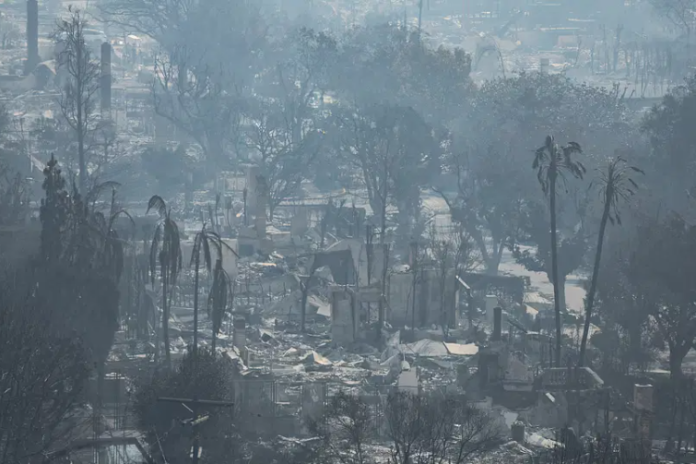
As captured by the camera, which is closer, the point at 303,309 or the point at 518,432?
the point at 518,432

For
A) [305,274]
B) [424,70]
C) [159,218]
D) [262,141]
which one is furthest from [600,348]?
[424,70]

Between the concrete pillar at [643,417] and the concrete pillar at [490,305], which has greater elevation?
the concrete pillar at [490,305]

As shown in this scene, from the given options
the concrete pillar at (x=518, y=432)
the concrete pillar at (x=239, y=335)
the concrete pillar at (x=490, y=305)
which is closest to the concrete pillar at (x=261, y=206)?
the concrete pillar at (x=490, y=305)

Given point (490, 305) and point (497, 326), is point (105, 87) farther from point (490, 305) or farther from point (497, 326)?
point (497, 326)

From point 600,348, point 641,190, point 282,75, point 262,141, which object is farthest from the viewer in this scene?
point 282,75

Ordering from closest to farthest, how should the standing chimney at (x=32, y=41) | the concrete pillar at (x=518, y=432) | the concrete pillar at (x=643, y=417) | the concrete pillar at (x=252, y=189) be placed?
the concrete pillar at (x=643, y=417)
the concrete pillar at (x=518, y=432)
the concrete pillar at (x=252, y=189)
the standing chimney at (x=32, y=41)

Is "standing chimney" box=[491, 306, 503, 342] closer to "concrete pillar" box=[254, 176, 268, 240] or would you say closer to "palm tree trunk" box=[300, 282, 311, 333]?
"palm tree trunk" box=[300, 282, 311, 333]

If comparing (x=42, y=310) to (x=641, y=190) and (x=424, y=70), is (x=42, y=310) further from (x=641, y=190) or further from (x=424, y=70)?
(x=424, y=70)

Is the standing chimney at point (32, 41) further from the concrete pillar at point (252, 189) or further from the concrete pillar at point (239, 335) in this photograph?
the concrete pillar at point (239, 335)

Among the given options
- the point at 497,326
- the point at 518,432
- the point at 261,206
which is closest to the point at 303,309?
the point at 497,326

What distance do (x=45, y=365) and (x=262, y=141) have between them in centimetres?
3114

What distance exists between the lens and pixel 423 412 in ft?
88.5

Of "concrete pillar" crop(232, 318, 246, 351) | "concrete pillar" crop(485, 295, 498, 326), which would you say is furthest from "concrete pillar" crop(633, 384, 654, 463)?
"concrete pillar" crop(485, 295, 498, 326)

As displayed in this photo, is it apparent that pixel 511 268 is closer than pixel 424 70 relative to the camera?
Yes
